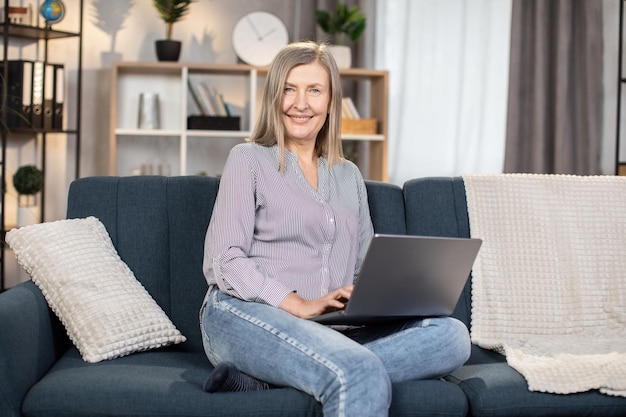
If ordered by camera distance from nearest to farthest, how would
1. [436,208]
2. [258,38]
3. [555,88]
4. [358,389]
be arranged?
[358,389] < [436,208] < [258,38] < [555,88]

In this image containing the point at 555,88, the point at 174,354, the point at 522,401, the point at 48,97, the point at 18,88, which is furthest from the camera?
the point at 555,88

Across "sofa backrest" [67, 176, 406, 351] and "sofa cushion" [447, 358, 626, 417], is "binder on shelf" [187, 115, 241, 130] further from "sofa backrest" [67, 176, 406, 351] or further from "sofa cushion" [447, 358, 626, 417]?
"sofa cushion" [447, 358, 626, 417]

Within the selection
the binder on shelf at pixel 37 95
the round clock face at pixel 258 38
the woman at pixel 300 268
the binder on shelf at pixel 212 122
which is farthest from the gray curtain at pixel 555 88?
the woman at pixel 300 268

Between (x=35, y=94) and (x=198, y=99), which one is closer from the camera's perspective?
(x=35, y=94)

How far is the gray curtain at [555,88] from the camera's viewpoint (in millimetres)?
4793

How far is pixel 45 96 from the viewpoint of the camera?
446cm

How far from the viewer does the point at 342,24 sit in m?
4.63

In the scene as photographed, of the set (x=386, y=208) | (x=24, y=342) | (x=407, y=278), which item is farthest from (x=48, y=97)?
(x=407, y=278)

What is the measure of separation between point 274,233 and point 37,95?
106 inches

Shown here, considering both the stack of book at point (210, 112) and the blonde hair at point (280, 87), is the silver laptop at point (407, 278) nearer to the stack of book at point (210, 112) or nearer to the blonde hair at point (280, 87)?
the blonde hair at point (280, 87)

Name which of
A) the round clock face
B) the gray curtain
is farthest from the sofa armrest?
the gray curtain

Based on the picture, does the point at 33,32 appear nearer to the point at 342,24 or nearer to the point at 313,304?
the point at 342,24

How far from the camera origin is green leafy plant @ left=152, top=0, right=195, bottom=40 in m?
4.54

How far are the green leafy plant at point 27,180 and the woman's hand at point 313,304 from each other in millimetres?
2804
